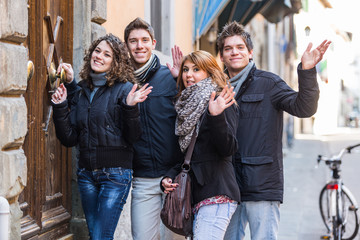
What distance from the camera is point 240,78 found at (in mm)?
3473

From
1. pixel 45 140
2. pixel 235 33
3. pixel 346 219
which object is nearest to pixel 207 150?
pixel 235 33

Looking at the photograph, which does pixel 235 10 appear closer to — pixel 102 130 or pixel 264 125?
pixel 264 125

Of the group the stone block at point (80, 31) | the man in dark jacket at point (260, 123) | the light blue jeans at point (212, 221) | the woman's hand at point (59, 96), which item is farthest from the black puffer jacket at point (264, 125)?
the stone block at point (80, 31)

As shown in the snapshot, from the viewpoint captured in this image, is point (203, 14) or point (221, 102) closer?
point (221, 102)

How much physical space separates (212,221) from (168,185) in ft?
1.06

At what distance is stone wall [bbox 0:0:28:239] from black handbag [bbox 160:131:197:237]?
2.96 ft

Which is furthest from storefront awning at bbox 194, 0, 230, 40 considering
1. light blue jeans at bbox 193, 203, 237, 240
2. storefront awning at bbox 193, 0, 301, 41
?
light blue jeans at bbox 193, 203, 237, 240

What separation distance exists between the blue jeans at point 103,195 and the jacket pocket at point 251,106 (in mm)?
791

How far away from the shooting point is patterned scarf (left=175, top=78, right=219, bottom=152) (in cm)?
307

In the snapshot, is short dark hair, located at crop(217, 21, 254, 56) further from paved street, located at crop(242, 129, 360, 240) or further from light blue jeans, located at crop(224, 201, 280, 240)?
paved street, located at crop(242, 129, 360, 240)

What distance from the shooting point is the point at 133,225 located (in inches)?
138

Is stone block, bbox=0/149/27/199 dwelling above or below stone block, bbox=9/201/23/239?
above

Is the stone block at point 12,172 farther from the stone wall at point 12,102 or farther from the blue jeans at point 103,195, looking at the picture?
the blue jeans at point 103,195

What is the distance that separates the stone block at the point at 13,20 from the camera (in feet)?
10.1
